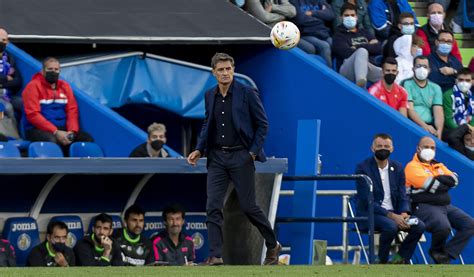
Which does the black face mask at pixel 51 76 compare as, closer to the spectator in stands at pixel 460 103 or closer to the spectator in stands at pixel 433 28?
the spectator in stands at pixel 460 103

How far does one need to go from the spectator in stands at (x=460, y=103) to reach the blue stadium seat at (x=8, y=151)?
562 cm

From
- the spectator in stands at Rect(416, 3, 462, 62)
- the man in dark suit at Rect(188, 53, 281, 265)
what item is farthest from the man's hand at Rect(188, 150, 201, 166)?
the spectator in stands at Rect(416, 3, 462, 62)

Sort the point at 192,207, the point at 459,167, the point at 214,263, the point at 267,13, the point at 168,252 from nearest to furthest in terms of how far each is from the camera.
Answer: the point at 214,263, the point at 168,252, the point at 192,207, the point at 459,167, the point at 267,13

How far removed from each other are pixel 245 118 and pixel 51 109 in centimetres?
326

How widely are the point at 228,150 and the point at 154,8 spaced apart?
18.3ft

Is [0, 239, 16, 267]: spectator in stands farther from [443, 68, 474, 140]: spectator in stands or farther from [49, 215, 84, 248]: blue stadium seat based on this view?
[443, 68, 474, 140]: spectator in stands

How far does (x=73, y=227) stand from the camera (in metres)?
15.0

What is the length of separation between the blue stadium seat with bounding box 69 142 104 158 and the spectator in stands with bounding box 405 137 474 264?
306 cm

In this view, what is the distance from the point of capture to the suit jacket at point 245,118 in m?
13.1

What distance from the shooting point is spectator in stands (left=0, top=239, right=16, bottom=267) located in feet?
45.6

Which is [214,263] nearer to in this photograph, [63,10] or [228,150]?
[228,150]

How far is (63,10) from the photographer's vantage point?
18.0 m

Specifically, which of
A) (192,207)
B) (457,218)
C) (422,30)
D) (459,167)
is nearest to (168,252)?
(192,207)

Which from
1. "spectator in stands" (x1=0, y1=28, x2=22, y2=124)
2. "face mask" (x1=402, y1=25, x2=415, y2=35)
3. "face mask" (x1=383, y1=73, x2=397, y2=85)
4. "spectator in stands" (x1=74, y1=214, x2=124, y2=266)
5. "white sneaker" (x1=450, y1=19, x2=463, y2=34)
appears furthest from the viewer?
"white sneaker" (x1=450, y1=19, x2=463, y2=34)
